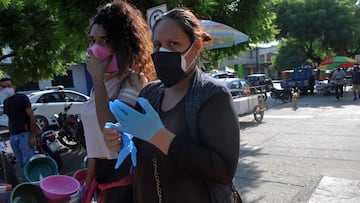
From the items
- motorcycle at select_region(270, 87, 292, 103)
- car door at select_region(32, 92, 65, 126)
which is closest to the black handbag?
car door at select_region(32, 92, 65, 126)

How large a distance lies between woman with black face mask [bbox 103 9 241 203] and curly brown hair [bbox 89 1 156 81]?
399 mm

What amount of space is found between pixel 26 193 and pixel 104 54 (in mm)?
1689

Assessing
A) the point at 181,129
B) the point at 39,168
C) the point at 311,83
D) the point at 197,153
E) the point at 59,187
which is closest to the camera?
the point at 197,153

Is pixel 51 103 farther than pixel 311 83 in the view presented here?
No

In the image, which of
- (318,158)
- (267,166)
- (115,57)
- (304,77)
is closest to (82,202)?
(115,57)

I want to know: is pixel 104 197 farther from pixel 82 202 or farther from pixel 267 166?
pixel 267 166

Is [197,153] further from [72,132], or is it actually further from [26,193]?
[72,132]

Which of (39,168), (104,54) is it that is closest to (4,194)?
(39,168)

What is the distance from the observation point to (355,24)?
2452 centimetres

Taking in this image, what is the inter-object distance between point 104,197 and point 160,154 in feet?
2.10

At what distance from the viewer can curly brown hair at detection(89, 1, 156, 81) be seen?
1965 millimetres

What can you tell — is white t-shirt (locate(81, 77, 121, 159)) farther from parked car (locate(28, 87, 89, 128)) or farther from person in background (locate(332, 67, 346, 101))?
person in background (locate(332, 67, 346, 101))

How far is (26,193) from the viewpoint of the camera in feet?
9.61

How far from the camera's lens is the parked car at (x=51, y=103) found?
465 inches
